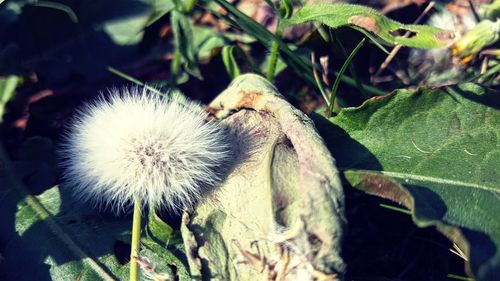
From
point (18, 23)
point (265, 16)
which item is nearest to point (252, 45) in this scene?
point (265, 16)

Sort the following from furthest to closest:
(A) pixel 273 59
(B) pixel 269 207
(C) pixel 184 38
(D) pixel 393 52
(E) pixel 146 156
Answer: (C) pixel 184 38
(D) pixel 393 52
(A) pixel 273 59
(E) pixel 146 156
(B) pixel 269 207

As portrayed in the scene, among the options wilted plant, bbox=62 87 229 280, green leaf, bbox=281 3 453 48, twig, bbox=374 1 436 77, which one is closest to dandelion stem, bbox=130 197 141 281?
wilted plant, bbox=62 87 229 280

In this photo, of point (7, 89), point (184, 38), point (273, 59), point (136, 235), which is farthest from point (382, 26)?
point (7, 89)

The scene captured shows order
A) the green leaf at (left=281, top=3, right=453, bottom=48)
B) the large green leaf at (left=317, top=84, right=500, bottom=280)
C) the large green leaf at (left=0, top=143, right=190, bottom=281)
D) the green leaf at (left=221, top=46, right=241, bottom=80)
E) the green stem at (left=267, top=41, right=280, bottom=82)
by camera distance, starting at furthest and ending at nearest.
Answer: the green leaf at (left=221, top=46, right=241, bottom=80) → the green stem at (left=267, top=41, right=280, bottom=82) → the large green leaf at (left=0, top=143, right=190, bottom=281) → the green leaf at (left=281, top=3, right=453, bottom=48) → the large green leaf at (left=317, top=84, right=500, bottom=280)

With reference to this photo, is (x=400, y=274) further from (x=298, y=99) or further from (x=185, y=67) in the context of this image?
(x=185, y=67)

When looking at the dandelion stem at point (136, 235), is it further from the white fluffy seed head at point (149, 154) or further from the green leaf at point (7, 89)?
the green leaf at point (7, 89)

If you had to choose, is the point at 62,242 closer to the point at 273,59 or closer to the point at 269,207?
the point at 269,207

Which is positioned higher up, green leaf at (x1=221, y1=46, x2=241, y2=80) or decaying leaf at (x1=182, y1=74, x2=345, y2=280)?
green leaf at (x1=221, y1=46, x2=241, y2=80)

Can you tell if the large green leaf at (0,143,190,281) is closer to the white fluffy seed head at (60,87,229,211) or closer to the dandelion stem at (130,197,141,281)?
the dandelion stem at (130,197,141,281)
